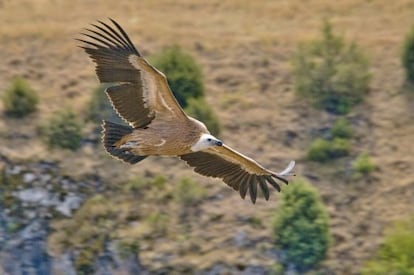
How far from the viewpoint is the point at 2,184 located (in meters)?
25.4

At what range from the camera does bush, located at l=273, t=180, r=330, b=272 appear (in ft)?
79.4

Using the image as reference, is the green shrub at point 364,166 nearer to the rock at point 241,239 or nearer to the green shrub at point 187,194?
the rock at point 241,239

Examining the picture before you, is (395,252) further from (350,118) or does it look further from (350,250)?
(350,118)

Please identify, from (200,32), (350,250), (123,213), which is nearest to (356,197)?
(350,250)

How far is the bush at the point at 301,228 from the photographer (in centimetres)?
2420

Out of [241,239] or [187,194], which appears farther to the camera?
[187,194]

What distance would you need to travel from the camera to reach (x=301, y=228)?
24.6 metres

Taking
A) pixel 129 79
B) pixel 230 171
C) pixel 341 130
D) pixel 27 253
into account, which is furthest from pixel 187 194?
pixel 129 79

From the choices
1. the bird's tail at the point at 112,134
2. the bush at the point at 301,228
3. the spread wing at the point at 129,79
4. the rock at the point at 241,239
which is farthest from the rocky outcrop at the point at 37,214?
→ the spread wing at the point at 129,79

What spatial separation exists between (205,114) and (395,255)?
20.5 feet

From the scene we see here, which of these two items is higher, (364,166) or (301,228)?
(364,166)

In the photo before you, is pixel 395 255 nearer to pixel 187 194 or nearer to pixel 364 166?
pixel 364 166

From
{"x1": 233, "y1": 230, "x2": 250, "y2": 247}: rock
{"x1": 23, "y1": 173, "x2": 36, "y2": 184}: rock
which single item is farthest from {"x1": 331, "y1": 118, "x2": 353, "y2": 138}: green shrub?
{"x1": 23, "y1": 173, "x2": 36, "y2": 184}: rock

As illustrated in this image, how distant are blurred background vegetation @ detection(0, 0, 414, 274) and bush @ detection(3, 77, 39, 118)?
0.03 m
